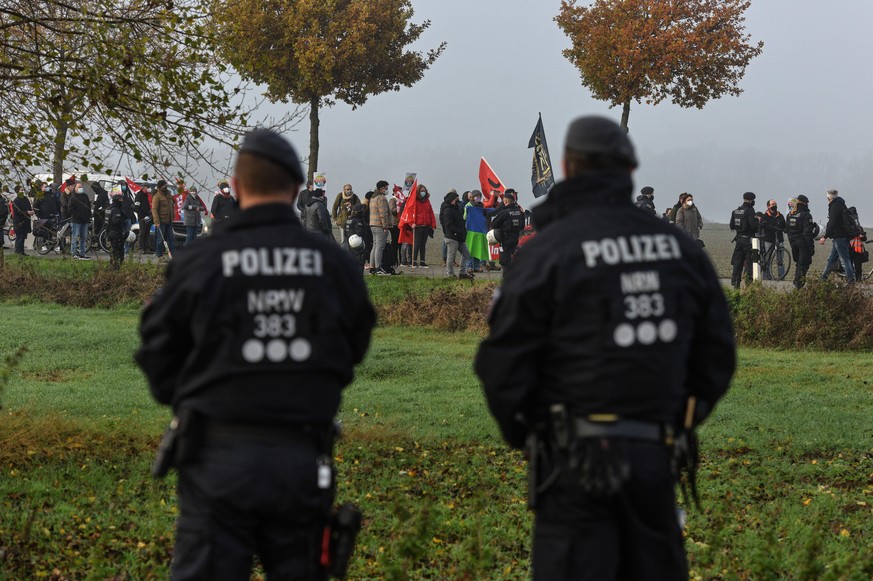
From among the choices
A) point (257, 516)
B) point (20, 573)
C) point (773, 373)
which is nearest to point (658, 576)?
point (257, 516)

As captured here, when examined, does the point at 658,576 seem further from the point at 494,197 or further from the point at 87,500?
the point at 494,197

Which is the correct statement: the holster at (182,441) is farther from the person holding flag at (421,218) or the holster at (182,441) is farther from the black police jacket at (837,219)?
the black police jacket at (837,219)

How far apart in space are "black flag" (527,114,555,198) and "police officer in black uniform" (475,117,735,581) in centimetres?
2325

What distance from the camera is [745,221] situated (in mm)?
22438

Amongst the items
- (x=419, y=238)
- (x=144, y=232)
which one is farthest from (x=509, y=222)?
(x=144, y=232)

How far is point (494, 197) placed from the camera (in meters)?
25.1

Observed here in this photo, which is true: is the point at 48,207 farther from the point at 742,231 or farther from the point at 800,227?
the point at 800,227

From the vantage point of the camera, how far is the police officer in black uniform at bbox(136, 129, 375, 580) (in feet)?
11.7

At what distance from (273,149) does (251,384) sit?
79 cm

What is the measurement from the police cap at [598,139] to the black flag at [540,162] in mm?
23110

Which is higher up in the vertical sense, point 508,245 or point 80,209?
point 80,209

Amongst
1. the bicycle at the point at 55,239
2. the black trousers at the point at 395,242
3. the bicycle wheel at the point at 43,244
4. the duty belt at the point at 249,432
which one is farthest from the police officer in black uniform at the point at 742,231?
the duty belt at the point at 249,432

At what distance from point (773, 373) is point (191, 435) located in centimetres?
1190

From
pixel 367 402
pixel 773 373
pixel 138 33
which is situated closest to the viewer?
pixel 138 33
